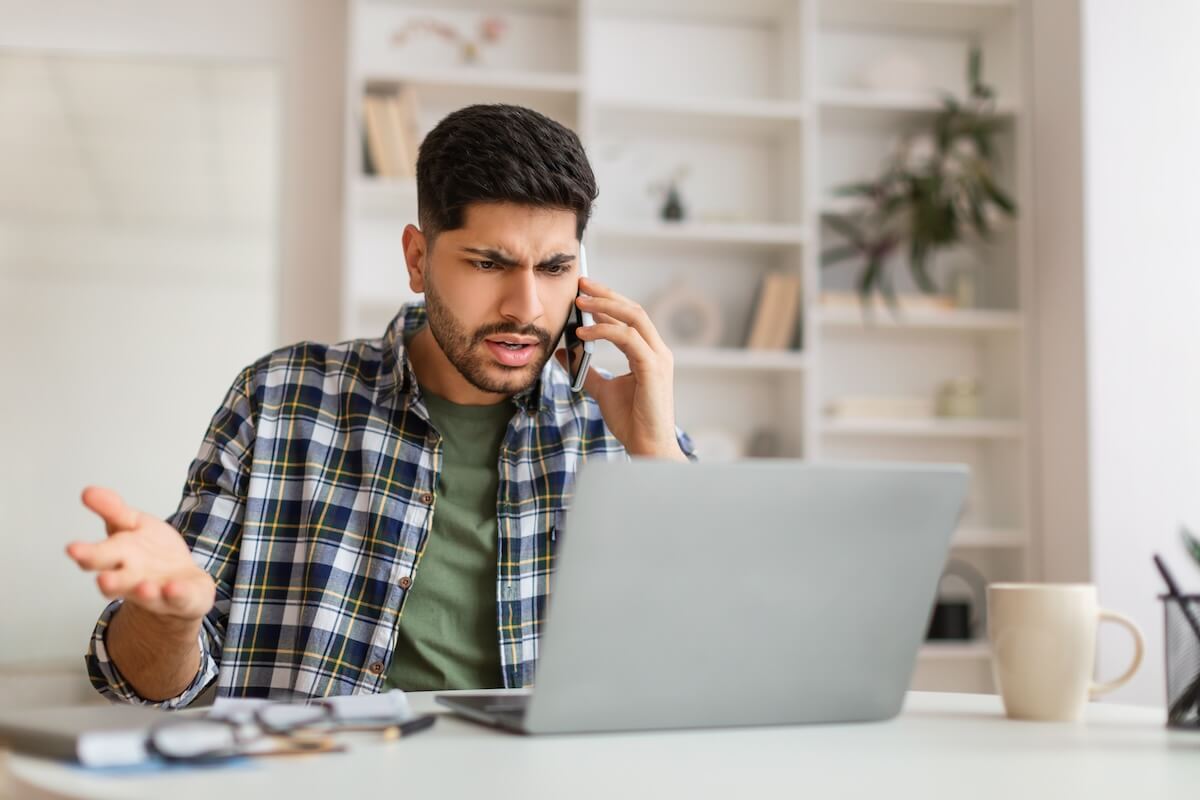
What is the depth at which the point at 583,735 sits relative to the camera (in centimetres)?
80

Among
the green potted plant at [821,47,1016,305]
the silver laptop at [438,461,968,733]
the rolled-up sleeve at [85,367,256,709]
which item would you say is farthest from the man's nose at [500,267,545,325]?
the green potted plant at [821,47,1016,305]

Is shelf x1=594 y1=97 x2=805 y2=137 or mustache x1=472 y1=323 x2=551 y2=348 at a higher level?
shelf x1=594 y1=97 x2=805 y2=137

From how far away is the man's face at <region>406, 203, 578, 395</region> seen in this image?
138 cm

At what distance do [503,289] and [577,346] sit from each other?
156 mm

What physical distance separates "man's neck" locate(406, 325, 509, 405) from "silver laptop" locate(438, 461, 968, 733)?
0.70 meters

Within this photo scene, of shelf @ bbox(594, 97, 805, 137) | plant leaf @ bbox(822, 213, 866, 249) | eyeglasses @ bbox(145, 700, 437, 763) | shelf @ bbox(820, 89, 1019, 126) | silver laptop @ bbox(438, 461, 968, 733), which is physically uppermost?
shelf @ bbox(820, 89, 1019, 126)

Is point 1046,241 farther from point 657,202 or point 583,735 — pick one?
point 583,735

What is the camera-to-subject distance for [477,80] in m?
3.06

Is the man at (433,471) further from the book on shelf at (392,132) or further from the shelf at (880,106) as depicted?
the shelf at (880,106)

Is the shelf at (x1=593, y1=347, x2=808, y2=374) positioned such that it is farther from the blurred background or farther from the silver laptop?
the silver laptop

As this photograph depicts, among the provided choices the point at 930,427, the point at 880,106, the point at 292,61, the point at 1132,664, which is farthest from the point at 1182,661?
the point at 292,61

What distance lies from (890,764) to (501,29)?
9.48 ft

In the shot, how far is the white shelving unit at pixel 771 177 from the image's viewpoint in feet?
Answer: 10.4

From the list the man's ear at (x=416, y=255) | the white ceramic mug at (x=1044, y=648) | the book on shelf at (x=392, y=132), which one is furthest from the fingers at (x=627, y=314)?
the book on shelf at (x=392, y=132)
